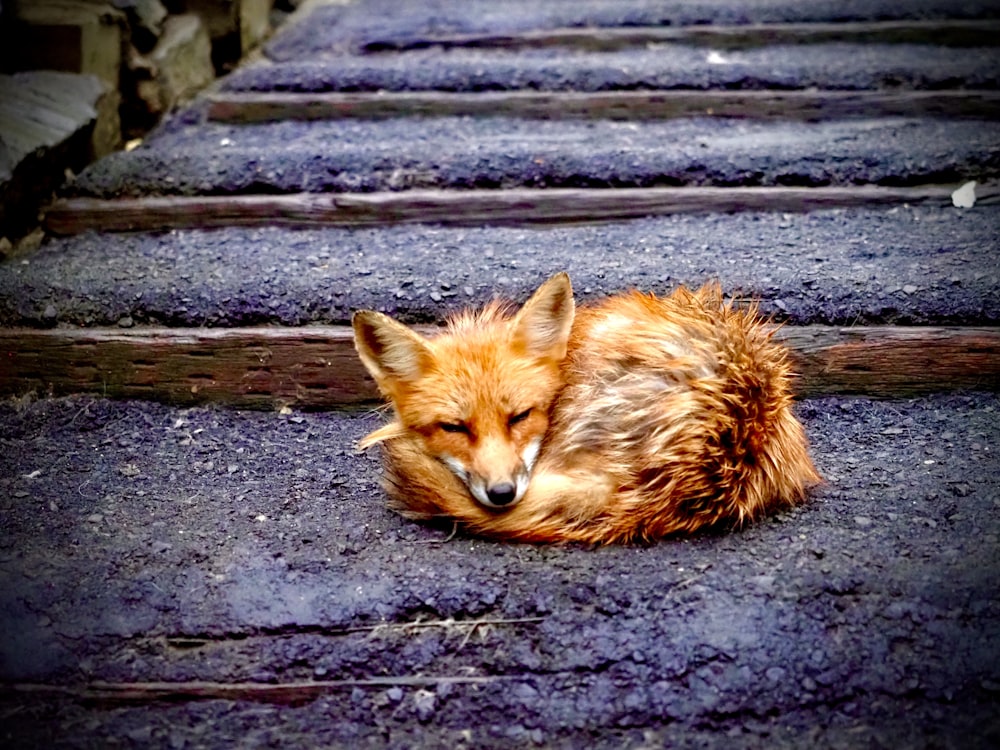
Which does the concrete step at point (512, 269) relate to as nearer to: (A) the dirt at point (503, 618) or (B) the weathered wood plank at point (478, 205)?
(B) the weathered wood plank at point (478, 205)

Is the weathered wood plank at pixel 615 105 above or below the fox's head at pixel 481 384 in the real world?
above

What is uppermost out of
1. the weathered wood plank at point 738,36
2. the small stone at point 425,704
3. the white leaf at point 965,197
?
the weathered wood plank at point 738,36

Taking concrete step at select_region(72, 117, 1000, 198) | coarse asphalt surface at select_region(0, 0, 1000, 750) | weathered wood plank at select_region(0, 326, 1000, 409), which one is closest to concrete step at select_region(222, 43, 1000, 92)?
coarse asphalt surface at select_region(0, 0, 1000, 750)

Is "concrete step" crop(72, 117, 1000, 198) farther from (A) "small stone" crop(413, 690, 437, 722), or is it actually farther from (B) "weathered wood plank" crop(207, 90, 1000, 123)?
(A) "small stone" crop(413, 690, 437, 722)

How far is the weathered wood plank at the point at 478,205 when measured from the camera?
3848 millimetres

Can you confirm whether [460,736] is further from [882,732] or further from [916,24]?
[916,24]

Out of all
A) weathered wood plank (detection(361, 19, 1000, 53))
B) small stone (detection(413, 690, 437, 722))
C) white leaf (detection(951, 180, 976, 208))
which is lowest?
small stone (detection(413, 690, 437, 722))

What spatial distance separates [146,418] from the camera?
3.26 metres

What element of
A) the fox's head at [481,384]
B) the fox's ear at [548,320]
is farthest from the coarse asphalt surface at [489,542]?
the fox's ear at [548,320]

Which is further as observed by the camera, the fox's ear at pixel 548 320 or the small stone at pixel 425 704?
the fox's ear at pixel 548 320

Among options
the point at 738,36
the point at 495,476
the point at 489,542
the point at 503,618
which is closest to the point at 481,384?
the point at 495,476

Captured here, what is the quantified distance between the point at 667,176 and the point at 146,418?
2.37 m

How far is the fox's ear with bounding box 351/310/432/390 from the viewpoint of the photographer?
252 centimetres

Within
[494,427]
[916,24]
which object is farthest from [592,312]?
[916,24]
